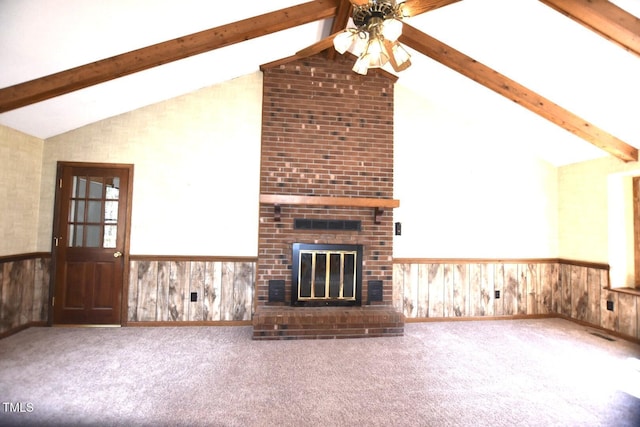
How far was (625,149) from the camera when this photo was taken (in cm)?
378

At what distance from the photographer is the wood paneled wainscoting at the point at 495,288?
14.4ft

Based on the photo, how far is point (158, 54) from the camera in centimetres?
298

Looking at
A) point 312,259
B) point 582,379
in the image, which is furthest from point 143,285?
point 582,379

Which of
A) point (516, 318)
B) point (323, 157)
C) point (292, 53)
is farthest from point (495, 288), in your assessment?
point (292, 53)

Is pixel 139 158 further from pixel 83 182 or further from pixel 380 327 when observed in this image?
pixel 380 327

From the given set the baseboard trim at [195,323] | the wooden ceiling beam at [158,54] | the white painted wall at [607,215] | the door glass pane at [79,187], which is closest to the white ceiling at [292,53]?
the wooden ceiling beam at [158,54]

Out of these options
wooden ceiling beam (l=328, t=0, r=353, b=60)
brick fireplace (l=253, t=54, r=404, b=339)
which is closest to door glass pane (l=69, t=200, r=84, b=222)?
brick fireplace (l=253, t=54, r=404, b=339)

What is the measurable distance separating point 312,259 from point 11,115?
3503mm

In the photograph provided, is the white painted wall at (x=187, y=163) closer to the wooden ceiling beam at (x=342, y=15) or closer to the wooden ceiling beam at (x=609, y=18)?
the wooden ceiling beam at (x=342, y=15)

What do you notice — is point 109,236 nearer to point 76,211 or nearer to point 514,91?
point 76,211

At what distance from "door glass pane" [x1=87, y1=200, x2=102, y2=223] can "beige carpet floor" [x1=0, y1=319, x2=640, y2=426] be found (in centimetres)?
132

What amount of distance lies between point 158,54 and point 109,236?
2.32 m

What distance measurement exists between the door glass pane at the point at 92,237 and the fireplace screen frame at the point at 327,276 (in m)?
2.42

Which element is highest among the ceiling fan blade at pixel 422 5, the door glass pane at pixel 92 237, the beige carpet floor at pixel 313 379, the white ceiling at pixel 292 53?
the ceiling fan blade at pixel 422 5
